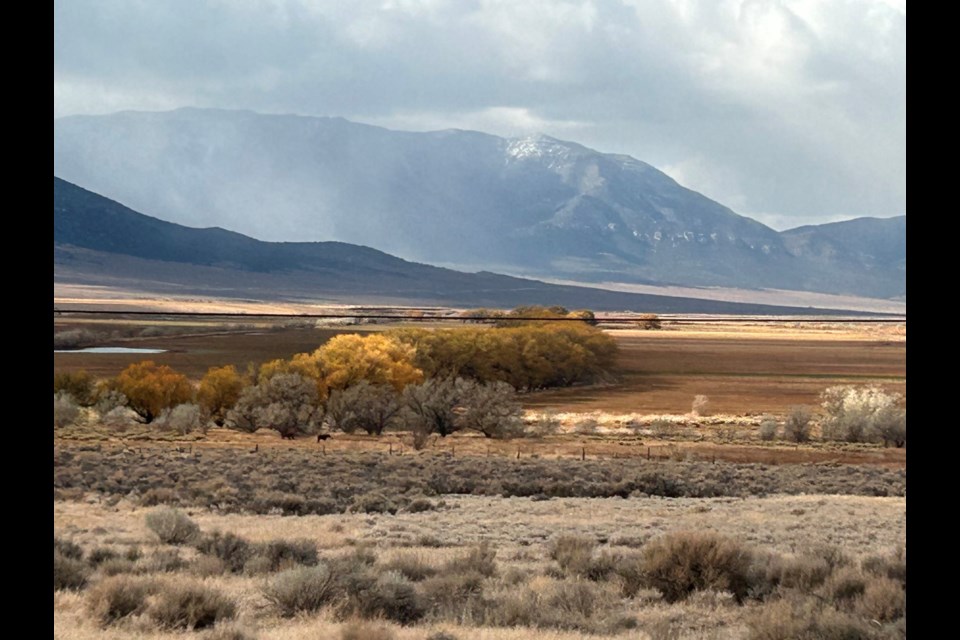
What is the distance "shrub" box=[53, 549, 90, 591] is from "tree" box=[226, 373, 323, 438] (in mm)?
52683

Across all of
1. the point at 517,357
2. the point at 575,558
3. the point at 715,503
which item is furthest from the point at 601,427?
the point at 575,558

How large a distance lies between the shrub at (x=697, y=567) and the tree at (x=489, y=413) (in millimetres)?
51675

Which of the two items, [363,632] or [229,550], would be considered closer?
[363,632]

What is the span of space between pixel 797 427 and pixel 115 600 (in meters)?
61.2

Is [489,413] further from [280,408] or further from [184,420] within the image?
[184,420]

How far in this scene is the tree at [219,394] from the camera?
7612 cm

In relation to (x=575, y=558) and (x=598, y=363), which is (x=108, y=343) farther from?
(x=575, y=558)

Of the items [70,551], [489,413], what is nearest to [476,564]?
[70,551]

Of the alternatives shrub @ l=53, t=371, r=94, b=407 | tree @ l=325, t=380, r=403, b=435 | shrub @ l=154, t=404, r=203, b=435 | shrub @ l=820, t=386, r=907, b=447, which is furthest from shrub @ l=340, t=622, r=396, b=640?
shrub @ l=53, t=371, r=94, b=407

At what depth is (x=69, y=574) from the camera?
47.6 feet
